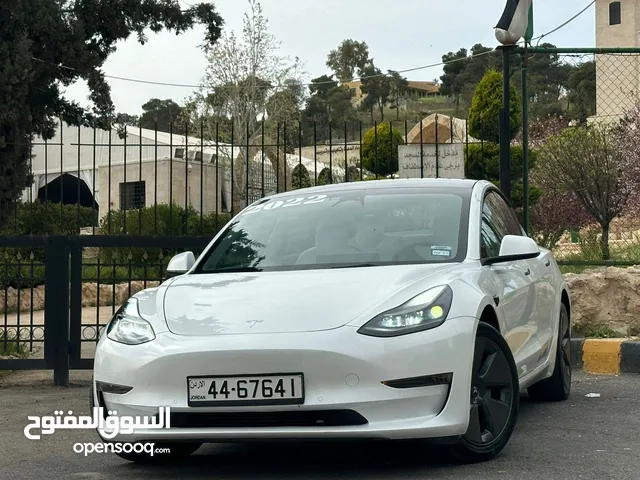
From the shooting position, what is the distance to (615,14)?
7194cm

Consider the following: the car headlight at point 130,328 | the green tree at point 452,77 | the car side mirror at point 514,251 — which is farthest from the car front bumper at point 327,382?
the green tree at point 452,77

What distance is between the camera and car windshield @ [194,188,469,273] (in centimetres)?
506

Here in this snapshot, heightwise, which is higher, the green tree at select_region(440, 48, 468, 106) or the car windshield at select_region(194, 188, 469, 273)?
the green tree at select_region(440, 48, 468, 106)

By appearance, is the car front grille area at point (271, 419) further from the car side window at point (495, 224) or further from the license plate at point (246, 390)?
the car side window at point (495, 224)

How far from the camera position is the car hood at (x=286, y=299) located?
4246 millimetres

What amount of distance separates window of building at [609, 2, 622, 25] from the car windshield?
7069cm

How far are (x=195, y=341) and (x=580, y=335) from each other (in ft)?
17.1

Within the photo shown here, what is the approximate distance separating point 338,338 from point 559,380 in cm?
281

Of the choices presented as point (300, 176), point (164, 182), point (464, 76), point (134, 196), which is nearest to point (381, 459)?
point (300, 176)

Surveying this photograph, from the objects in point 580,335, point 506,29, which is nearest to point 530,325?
point 580,335

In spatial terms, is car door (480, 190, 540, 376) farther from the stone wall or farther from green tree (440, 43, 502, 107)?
green tree (440, 43, 502, 107)

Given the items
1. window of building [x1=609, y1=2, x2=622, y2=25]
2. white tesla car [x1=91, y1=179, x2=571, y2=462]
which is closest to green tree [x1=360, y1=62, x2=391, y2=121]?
window of building [x1=609, y1=2, x2=622, y2=25]

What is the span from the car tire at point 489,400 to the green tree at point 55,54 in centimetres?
807

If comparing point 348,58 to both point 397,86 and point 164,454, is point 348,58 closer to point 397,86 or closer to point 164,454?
point 397,86
